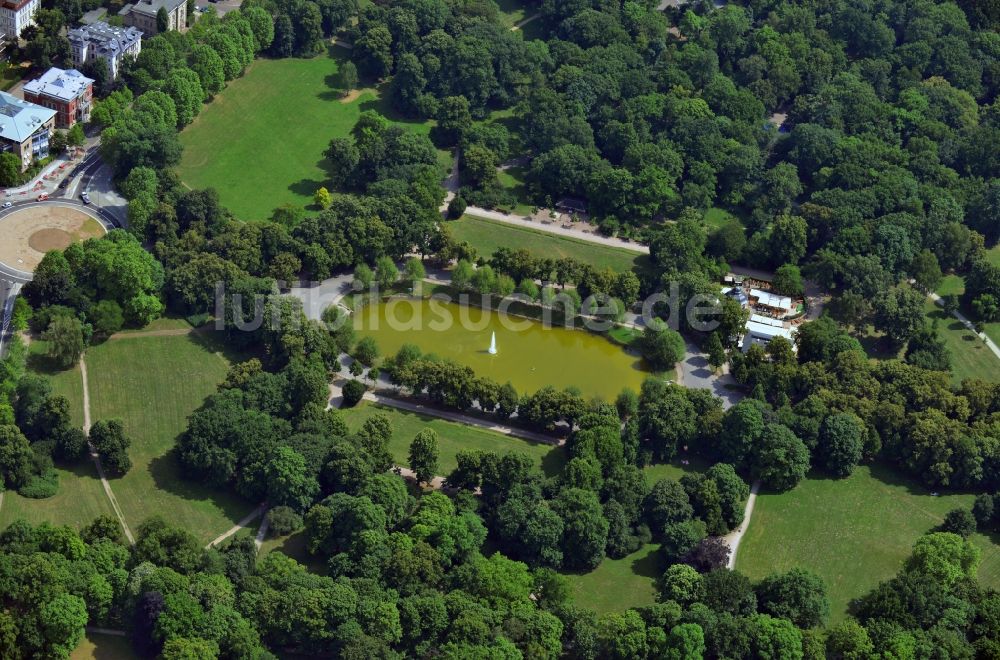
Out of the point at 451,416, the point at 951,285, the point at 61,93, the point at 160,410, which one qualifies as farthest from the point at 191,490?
the point at 951,285

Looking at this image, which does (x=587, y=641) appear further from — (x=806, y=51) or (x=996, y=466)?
(x=806, y=51)

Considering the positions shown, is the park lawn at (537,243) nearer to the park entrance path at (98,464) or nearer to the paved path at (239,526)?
the park entrance path at (98,464)

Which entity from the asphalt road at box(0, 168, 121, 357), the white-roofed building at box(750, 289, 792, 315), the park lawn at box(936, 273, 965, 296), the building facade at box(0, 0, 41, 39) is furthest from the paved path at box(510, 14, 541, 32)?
the park lawn at box(936, 273, 965, 296)

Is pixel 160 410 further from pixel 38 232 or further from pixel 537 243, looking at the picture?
pixel 537 243

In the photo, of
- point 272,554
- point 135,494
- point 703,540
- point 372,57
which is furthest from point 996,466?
point 372,57

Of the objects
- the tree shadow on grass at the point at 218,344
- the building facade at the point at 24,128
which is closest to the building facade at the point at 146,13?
the building facade at the point at 24,128

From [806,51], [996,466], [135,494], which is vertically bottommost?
[135,494]
